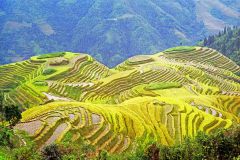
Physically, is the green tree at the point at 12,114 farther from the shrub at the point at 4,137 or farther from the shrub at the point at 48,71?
the shrub at the point at 48,71

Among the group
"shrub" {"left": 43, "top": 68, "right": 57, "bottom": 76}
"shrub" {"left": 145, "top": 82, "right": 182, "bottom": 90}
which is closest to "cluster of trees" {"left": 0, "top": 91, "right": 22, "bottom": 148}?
"shrub" {"left": 145, "top": 82, "right": 182, "bottom": 90}

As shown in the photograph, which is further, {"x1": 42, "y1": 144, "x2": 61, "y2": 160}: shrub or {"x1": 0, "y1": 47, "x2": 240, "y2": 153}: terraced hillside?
{"x1": 0, "y1": 47, "x2": 240, "y2": 153}: terraced hillside

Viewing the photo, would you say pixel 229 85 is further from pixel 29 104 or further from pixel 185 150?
pixel 185 150

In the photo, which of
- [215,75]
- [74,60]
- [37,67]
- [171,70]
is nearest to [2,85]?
[37,67]

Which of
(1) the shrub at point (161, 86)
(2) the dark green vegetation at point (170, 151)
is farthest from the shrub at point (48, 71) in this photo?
(2) the dark green vegetation at point (170, 151)

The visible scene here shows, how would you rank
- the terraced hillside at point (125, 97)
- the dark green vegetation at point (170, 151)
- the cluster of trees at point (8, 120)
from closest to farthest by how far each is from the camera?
1. the dark green vegetation at point (170, 151)
2. the cluster of trees at point (8, 120)
3. the terraced hillside at point (125, 97)

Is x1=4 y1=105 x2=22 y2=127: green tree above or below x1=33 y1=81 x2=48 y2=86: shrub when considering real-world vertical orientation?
below

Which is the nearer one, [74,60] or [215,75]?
[74,60]

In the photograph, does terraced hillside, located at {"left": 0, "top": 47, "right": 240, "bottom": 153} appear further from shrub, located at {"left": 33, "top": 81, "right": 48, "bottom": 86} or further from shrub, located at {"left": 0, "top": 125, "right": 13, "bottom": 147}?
shrub, located at {"left": 0, "top": 125, "right": 13, "bottom": 147}
